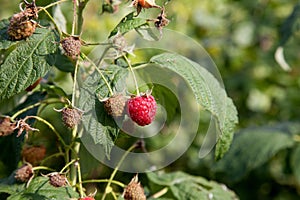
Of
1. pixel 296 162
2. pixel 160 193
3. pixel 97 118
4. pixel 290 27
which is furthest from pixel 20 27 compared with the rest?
pixel 296 162

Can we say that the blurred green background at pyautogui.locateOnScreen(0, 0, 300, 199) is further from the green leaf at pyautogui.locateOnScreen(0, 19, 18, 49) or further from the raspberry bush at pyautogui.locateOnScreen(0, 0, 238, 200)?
the green leaf at pyautogui.locateOnScreen(0, 19, 18, 49)


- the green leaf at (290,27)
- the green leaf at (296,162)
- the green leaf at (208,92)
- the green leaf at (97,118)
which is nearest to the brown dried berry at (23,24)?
the green leaf at (97,118)

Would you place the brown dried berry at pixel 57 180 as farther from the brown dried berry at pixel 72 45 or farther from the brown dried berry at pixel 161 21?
the brown dried berry at pixel 161 21

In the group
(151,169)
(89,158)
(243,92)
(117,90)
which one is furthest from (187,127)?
(117,90)

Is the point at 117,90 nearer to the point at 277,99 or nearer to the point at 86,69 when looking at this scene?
the point at 86,69

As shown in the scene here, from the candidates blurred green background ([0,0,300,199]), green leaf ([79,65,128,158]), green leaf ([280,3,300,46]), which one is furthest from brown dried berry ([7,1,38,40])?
blurred green background ([0,0,300,199])

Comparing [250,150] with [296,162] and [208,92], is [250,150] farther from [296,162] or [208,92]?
[208,92]
